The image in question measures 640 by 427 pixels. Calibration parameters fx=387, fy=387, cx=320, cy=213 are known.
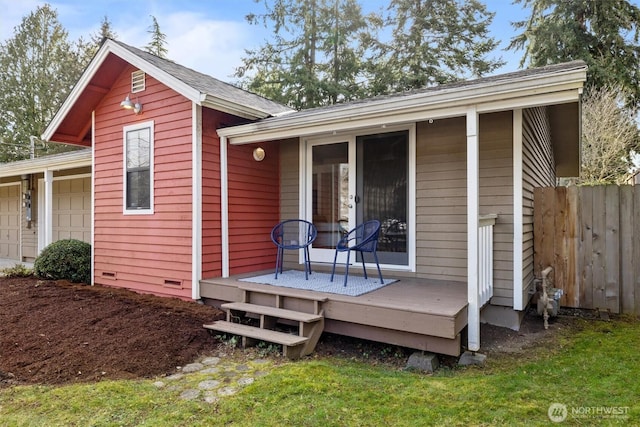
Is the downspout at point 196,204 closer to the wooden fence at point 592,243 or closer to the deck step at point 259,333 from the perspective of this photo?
the deck step at point 259,333

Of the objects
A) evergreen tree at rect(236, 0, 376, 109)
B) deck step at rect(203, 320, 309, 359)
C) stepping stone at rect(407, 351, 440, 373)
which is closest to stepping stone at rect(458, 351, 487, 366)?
stepping stone at rect(407, 351, 440, 373)

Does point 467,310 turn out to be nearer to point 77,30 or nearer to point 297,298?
point 297,298

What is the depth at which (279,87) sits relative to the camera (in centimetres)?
1439

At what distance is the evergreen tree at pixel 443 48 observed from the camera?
45.8ft

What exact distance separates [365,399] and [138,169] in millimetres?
4648

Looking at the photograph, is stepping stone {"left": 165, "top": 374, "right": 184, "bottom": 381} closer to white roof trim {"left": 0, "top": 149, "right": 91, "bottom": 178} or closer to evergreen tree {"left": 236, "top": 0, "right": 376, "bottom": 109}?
white roof trim {"left": 0, "top": 149, "right": 91, "bottom": 178}

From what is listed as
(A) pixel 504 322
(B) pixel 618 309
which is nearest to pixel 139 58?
(A) pixel 504 322

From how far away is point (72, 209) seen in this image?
8.96m

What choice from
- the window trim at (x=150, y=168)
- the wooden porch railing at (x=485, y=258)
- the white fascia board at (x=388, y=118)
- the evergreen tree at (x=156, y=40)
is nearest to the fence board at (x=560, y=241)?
the wooden porch railing at (x=485, y=258)

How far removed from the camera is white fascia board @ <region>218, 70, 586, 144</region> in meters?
3.08

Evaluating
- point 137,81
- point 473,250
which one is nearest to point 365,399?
point 473,250

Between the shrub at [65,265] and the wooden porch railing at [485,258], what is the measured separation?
6067mm

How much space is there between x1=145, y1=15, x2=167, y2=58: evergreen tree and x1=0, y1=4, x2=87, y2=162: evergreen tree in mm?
3829

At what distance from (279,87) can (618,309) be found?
12.4 meters
